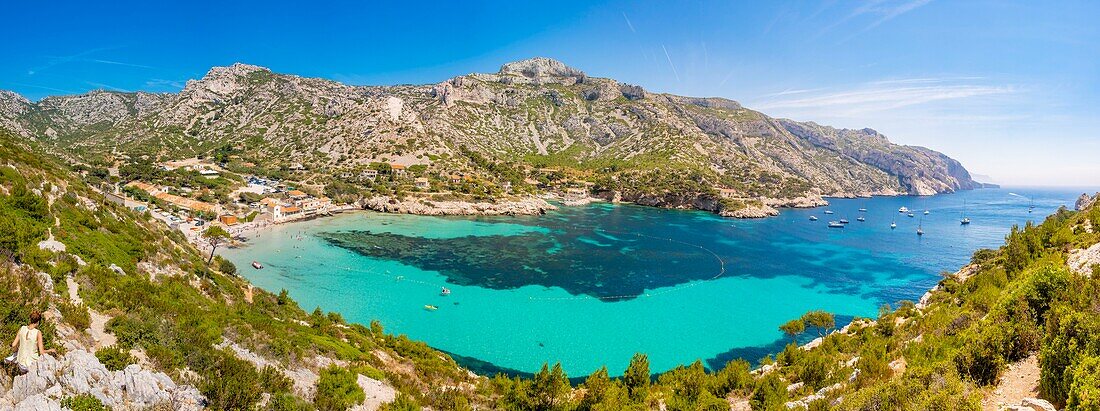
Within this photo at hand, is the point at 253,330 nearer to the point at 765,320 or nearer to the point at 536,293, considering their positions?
the point at 536,293

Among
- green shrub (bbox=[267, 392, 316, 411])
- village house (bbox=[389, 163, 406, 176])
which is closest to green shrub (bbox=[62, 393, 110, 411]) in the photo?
green shrub (bbox=[267, 392, 316, 411])

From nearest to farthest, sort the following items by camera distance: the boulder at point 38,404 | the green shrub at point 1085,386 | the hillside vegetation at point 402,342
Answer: the green shrub at point 1085,386 < the boulder at point 38,404 < the hillside vegetation at point 402,342

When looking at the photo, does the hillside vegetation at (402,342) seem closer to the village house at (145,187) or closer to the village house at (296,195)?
the village house at (296,195)

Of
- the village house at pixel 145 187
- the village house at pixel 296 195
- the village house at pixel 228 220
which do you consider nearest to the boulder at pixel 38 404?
the village house at pixel 228 220

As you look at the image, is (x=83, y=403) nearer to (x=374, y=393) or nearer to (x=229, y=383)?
(x=229, y=383)

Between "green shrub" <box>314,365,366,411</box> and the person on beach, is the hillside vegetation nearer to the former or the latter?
"green shrub" <box>314,365,366,411</box>

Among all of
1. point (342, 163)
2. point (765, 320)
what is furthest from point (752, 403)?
point (342, 163)
